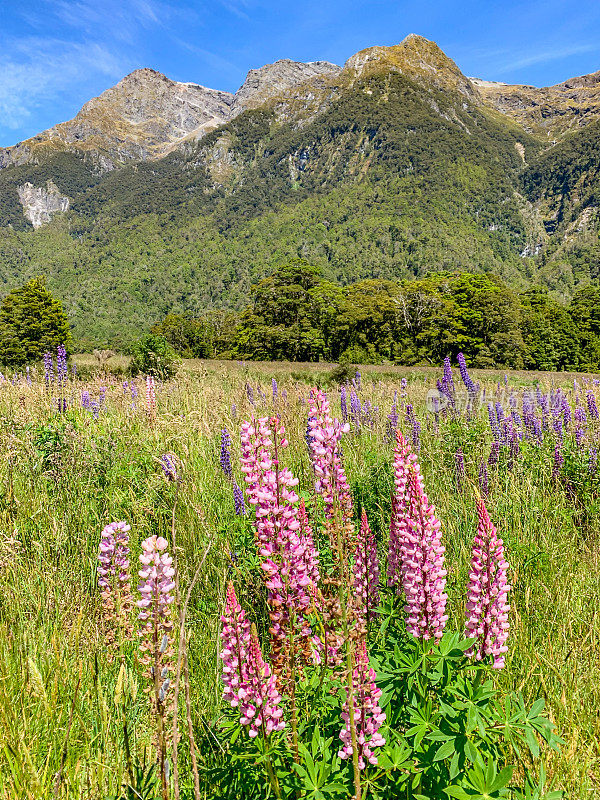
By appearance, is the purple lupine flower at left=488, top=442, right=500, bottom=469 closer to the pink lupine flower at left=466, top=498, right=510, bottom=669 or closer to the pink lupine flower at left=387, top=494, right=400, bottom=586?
the pink lupine flower at left=387, top=494, right=400, bottom=586

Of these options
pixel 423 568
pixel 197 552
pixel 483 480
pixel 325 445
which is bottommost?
pixel 197 552

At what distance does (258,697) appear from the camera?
122 cm

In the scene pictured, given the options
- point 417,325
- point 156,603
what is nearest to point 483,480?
point 156,603

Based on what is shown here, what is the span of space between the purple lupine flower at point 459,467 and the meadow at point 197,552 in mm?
22

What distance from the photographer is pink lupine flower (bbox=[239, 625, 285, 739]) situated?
1.21m

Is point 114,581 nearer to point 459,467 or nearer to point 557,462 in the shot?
point 459,467

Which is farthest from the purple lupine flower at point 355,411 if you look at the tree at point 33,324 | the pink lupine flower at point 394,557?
the tree at point 33,324

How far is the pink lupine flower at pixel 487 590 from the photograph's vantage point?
57.7 inches

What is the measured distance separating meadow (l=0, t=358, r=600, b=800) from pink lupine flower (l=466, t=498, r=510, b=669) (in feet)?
1.29

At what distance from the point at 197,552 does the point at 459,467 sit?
2.83 m

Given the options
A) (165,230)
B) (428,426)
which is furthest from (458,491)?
(165,230)

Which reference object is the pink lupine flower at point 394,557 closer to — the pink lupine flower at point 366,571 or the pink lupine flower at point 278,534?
the pink lupine flower at point 366,571

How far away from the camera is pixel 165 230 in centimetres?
16962

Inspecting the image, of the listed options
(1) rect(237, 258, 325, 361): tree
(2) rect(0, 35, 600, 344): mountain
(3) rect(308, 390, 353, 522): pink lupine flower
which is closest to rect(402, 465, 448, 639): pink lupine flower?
(3) rect(308, 390, 353, 522): pink lupine flower
